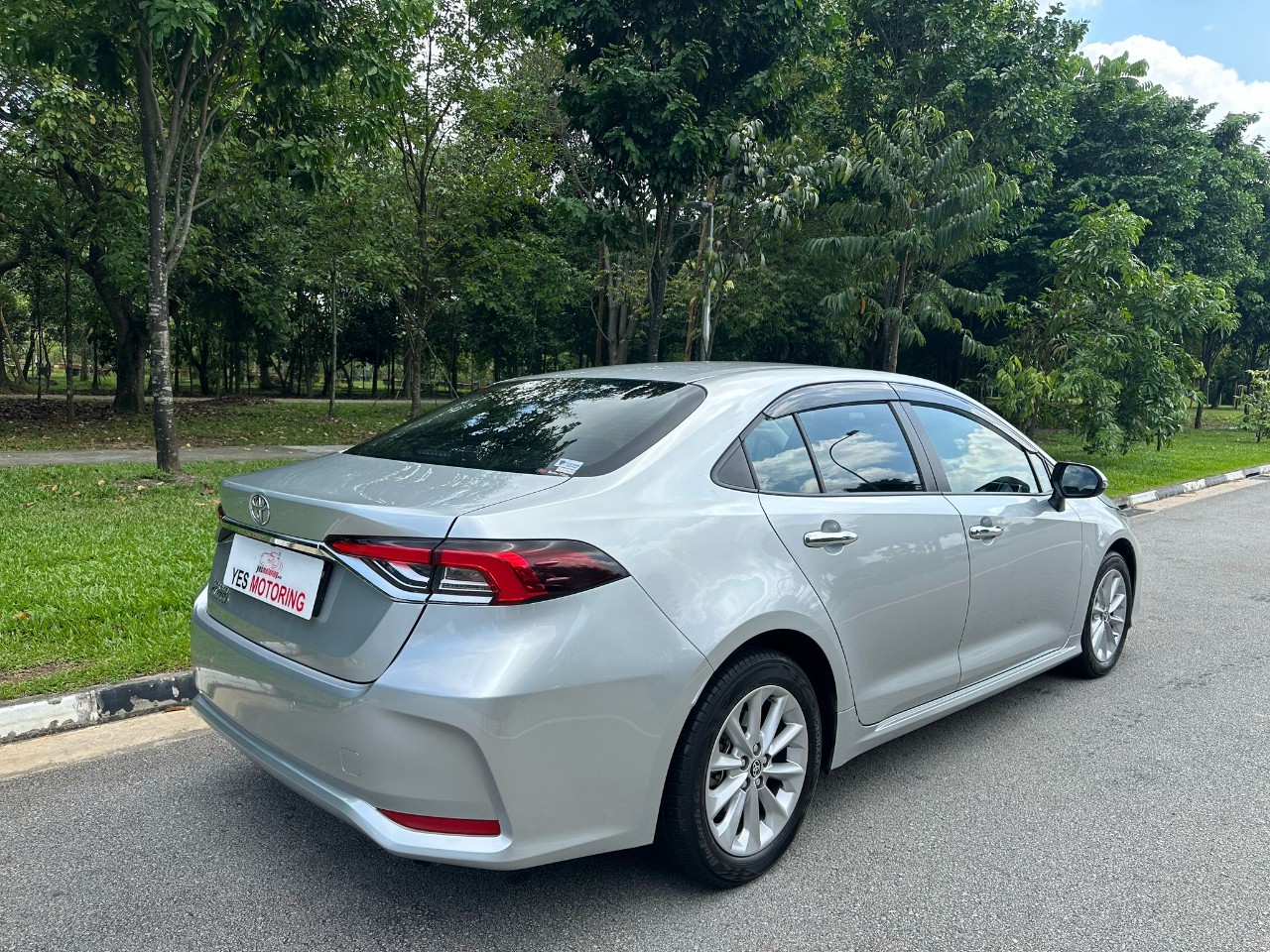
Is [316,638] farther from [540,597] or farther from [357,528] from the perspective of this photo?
[540,597]

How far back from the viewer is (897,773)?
347 cm

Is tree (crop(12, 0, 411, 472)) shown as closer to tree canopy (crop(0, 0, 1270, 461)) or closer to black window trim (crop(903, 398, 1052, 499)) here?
tree canopy (crop(0, 0, 1270, 461))

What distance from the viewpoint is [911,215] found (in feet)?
45.3

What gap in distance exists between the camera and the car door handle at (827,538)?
2.80m

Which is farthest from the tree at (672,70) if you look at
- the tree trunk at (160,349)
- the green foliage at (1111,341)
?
the green foliage at (1111,341)

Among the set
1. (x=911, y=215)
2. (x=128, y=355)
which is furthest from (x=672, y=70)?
(x=128, y=355)

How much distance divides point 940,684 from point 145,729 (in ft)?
10.8

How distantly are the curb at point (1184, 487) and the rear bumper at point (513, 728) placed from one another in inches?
370

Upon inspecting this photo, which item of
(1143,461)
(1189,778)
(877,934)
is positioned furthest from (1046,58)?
(877,934)

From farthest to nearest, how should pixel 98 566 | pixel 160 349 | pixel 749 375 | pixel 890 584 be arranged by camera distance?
pixel 160 349, pixel 98 566, pixel 749 375, pixel 890 584

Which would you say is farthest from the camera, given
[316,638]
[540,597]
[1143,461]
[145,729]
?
[1143,461]

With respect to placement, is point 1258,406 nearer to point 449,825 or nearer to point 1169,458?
point 1169,458

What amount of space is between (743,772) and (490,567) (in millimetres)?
1050

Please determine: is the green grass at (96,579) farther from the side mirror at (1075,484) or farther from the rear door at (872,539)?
the side mirror at (1075,484)
